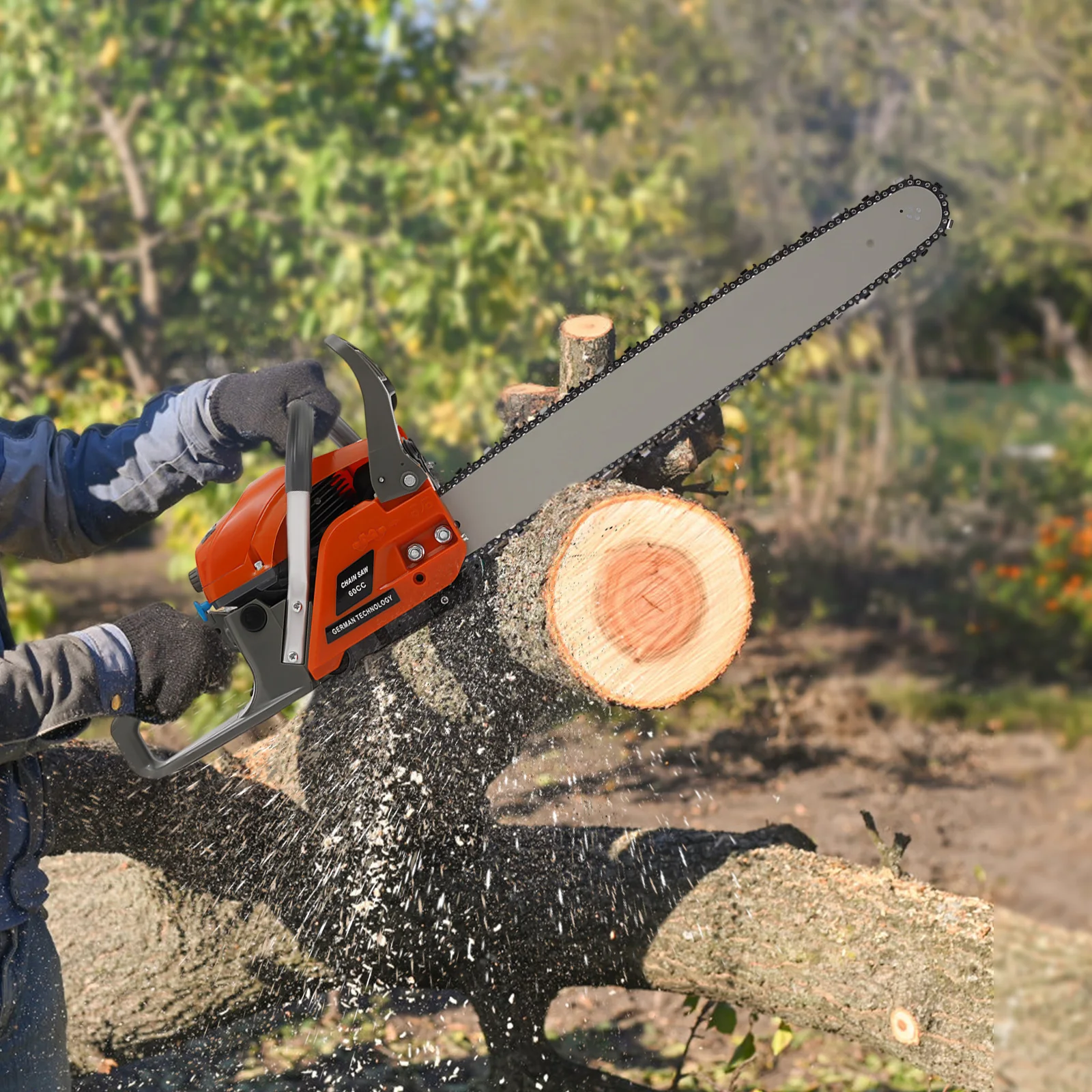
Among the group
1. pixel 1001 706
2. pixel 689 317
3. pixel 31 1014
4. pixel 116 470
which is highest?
pixel 116 470

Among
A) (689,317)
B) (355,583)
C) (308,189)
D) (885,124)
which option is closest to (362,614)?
Result: (355,583)

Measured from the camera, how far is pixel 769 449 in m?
6.42

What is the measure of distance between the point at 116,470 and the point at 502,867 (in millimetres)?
1145

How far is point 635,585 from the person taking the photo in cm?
208

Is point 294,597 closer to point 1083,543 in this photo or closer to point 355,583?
point 355,583

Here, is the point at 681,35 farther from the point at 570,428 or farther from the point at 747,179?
the point at 570,428

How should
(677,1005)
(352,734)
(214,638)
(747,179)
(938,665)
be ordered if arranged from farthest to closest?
1. (747,179)
2. (938,665)
3. (677,1005)
4. (352,734)
5. (214,638)

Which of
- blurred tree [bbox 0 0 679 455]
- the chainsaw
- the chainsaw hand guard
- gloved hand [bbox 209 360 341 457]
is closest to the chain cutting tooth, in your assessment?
the chainsaw

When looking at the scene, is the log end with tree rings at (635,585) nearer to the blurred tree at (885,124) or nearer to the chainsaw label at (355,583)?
the chainsaw label at (355,583)

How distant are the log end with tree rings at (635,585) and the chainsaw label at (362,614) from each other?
0.29m

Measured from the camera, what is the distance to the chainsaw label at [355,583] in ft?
6.27

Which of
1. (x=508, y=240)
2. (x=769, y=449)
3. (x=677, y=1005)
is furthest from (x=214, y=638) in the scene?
(x=769, y=449)

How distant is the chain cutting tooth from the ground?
3.22 feet

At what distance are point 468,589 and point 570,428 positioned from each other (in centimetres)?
34
